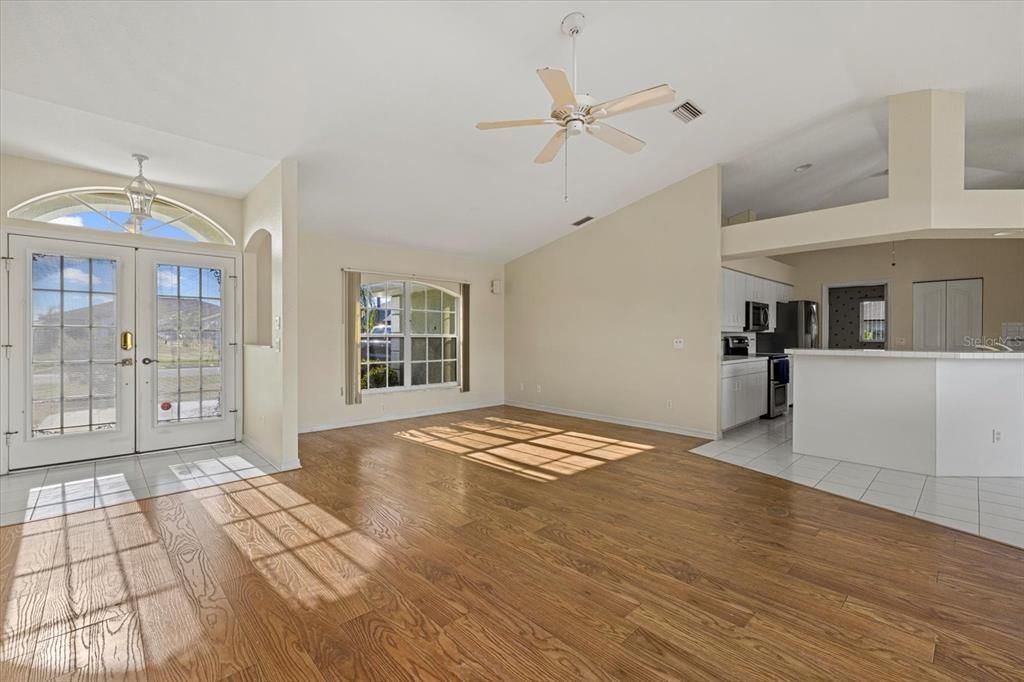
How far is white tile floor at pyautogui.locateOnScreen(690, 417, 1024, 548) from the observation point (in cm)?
318

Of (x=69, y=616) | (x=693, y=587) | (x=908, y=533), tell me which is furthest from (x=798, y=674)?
(x=69, y=616)

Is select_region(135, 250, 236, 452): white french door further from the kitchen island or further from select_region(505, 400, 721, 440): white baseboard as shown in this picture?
the kitchen island

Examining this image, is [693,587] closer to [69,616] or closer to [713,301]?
[69,616]

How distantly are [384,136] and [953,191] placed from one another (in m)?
5.30

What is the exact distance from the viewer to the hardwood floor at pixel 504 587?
5.97ft

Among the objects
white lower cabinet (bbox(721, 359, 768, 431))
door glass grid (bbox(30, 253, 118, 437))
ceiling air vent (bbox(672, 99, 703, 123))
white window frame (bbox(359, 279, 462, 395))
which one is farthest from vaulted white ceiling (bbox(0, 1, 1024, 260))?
white lower cabinet (bbox(721, 359, 768, 431))

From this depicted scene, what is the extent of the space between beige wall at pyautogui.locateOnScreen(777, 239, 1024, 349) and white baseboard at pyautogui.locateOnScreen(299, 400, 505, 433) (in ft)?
21.4

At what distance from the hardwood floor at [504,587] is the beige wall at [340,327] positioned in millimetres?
2393

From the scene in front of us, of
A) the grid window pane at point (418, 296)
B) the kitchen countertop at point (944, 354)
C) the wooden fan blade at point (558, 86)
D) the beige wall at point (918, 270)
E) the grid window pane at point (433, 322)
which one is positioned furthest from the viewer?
the grid window pane at point (433, 322)

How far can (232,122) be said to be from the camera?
146 inches

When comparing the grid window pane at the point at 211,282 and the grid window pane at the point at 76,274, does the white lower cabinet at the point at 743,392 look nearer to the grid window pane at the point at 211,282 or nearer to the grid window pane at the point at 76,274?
the grid window pane at the point at 211,282

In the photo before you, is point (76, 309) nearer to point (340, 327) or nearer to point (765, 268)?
point (340, 327)

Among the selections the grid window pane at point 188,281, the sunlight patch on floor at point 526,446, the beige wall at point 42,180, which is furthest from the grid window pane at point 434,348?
the beige wall at point 42,180

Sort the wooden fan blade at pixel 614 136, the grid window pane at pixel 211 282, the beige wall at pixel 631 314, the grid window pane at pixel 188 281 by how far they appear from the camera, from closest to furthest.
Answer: the wooden fan blade at pixel 614 136 → the grid window pane at pixel 188 281 → the grid window pane at pixel 211 282 → the beige wall at pixel 631 314
